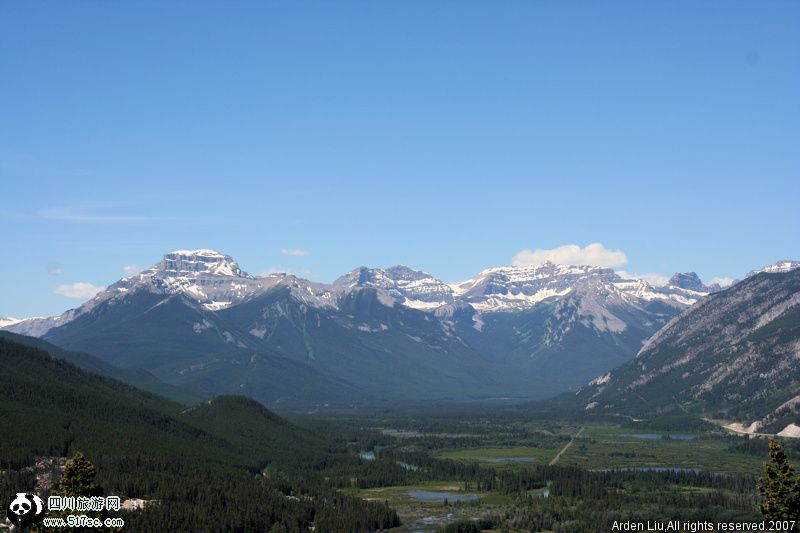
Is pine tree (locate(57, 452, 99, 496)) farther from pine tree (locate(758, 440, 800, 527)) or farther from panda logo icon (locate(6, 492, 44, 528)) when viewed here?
pine tree (locate(758, 440, 800, 527))

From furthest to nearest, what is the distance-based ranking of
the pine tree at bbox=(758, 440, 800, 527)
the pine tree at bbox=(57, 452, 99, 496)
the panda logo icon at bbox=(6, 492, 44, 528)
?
1. the pine tree at bbox=(57, 452, 99, 496)
2. the panda logo icon at bbox=(6, 492, 44, 528)
3. the pine tree at bbox=(758, 440, 800, 527)

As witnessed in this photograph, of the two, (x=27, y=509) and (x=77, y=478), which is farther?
(x=77, y=478)

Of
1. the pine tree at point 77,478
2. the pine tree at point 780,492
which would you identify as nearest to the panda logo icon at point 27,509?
the pine tree at point 77,478

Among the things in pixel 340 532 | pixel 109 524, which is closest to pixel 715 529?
pixel 340 532

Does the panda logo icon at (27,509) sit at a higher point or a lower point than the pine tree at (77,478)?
lower

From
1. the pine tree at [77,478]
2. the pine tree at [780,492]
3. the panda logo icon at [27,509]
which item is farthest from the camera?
the pine tree at [77,478]

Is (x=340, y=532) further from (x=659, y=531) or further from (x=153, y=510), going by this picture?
(x=659, y=531)

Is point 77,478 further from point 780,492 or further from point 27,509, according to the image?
point 780,492

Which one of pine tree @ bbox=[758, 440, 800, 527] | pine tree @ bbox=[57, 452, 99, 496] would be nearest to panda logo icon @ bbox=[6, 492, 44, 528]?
pine tree @ bbox=[57, 452, 99, 496]

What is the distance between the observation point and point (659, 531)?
19212 cm

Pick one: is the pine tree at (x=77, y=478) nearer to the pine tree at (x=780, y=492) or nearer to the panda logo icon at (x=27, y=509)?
the panda logo icon at (x=27, y=509)

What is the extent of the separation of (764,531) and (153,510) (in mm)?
121564

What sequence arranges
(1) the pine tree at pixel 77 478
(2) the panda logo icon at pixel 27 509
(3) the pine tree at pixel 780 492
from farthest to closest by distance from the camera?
(1) the pine tree at pixel 77 478 < (2) the panda logo icon at pixel 27 509 < (3) the pine tree at pixel 780 492

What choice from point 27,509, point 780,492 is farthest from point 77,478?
point 780,492
